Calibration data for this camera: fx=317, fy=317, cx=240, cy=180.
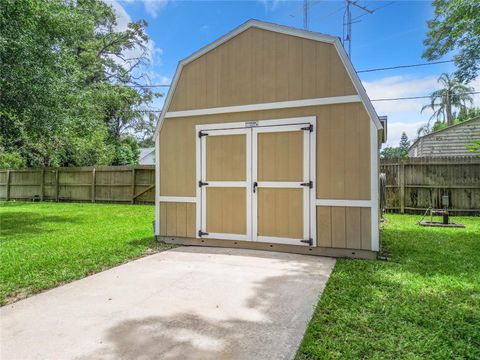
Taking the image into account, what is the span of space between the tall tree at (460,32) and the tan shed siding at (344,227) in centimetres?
584

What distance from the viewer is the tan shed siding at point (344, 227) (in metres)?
4.26

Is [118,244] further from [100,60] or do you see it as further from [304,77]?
[100,60]

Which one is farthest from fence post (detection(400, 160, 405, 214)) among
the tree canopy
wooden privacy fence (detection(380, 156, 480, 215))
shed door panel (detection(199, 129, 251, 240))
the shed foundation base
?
the tree canopy

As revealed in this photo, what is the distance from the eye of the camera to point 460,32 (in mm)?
7816

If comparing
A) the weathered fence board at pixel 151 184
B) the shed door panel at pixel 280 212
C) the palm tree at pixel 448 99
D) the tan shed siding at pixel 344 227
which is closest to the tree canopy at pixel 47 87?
the weathered fence board at pixel 151 184

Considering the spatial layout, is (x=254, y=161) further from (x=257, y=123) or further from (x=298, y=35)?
(x=298, y=35)

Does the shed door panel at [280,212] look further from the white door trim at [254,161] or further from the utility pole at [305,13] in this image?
the utility pole at [305,13]

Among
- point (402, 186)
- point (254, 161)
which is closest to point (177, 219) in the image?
point (254, 161)

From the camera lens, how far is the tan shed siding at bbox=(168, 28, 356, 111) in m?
4.45

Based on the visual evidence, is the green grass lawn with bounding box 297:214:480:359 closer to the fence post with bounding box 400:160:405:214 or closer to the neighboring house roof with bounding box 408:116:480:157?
the fence post with bounding box 400:160:405:214

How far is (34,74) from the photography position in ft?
23.2

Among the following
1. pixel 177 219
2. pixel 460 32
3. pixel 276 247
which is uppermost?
pixel 460 32

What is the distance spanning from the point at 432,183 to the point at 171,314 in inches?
342

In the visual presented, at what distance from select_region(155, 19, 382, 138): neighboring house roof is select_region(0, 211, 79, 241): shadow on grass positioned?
13.1 feet
